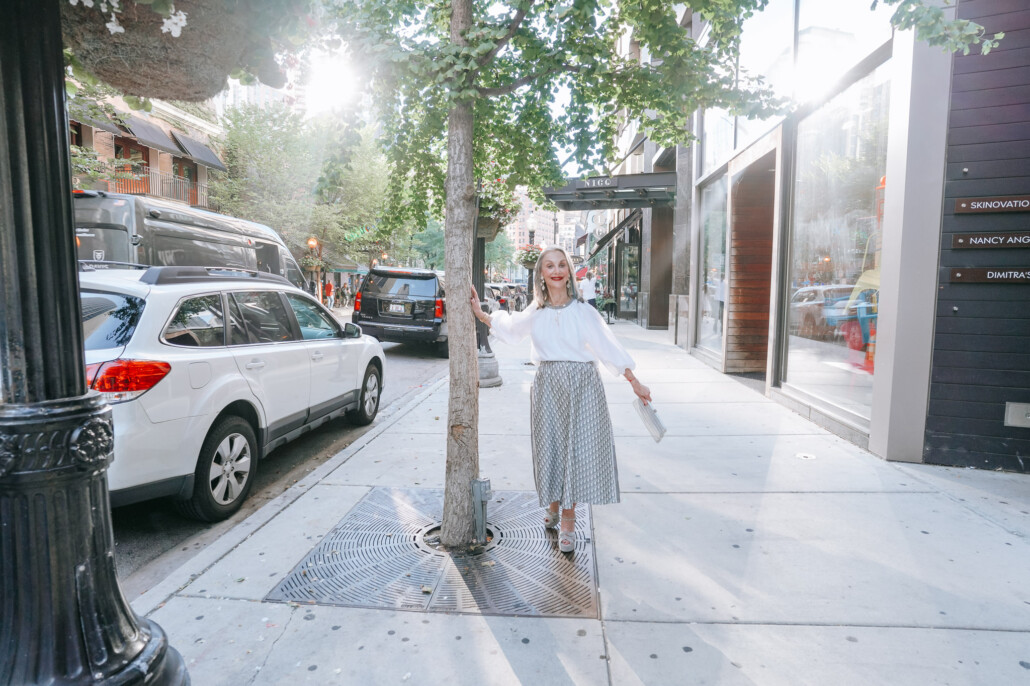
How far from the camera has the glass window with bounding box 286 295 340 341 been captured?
600 centimetres

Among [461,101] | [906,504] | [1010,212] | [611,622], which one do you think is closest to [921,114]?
[1010,212]

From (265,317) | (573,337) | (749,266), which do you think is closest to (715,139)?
(749,266)

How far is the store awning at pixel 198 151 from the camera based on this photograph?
25766 millimetres

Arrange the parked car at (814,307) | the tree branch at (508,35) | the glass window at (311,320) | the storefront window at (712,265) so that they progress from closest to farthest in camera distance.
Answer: the tree branch at (508,35) < the glass window at (311,320) < the parked car at (814,307) < the storefront window at (712,265)

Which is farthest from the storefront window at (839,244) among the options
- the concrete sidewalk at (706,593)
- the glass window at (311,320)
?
the glass window at (311,320)

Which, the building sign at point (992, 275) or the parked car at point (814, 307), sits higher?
the building sign at point (992, 275)

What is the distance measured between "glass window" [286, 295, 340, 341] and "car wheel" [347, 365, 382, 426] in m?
0.78

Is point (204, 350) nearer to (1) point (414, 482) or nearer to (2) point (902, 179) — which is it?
(1) point (414, 482)

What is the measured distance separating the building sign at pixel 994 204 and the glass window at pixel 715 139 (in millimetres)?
5814

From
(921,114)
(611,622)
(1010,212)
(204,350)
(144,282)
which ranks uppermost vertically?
(921,114)

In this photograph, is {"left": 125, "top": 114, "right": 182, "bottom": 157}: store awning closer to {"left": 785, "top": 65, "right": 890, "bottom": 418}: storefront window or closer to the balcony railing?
the balcony railing

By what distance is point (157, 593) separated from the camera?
3154 millimetres

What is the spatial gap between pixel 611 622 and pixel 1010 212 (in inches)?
180

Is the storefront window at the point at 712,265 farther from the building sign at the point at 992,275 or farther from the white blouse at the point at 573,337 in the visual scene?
the white blouse at the point at 573,337
